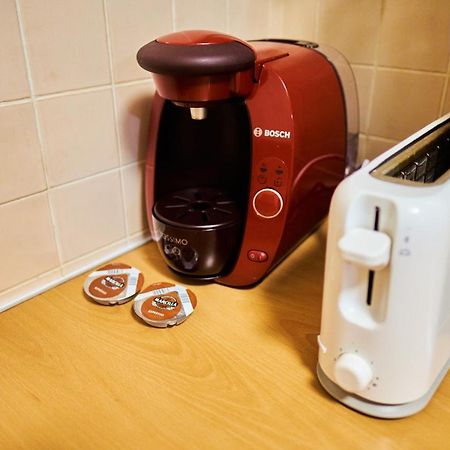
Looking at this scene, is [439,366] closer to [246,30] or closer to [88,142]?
[88,142]

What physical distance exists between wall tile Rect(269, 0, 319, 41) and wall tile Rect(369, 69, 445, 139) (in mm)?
164

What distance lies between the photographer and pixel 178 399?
1.79 ft

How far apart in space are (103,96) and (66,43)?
0.09 m

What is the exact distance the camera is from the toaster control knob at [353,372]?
0.48 metres

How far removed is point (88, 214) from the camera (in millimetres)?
761

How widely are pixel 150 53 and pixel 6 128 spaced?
202mm

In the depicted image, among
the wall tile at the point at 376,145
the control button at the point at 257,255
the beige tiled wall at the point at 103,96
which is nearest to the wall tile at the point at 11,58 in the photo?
the beige tiled wall at the point at 103,96

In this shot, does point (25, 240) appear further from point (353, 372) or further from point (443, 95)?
point (443, 95)

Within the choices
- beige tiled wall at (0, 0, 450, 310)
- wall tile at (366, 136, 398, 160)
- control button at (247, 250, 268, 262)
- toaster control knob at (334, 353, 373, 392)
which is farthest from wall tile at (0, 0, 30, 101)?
wall tile at (366, 136, 398, 160)

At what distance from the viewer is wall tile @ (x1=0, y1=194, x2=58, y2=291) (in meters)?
0.67

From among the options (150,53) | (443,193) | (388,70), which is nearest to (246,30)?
(388,70)

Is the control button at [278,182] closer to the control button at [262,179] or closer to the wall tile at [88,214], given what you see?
the control button at [262,179]

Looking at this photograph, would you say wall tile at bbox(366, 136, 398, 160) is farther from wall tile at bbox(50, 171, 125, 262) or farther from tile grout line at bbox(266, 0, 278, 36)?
wall tile at bbox(50, 171, 125, 262)

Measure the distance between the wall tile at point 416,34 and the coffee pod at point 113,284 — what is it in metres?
0.56
